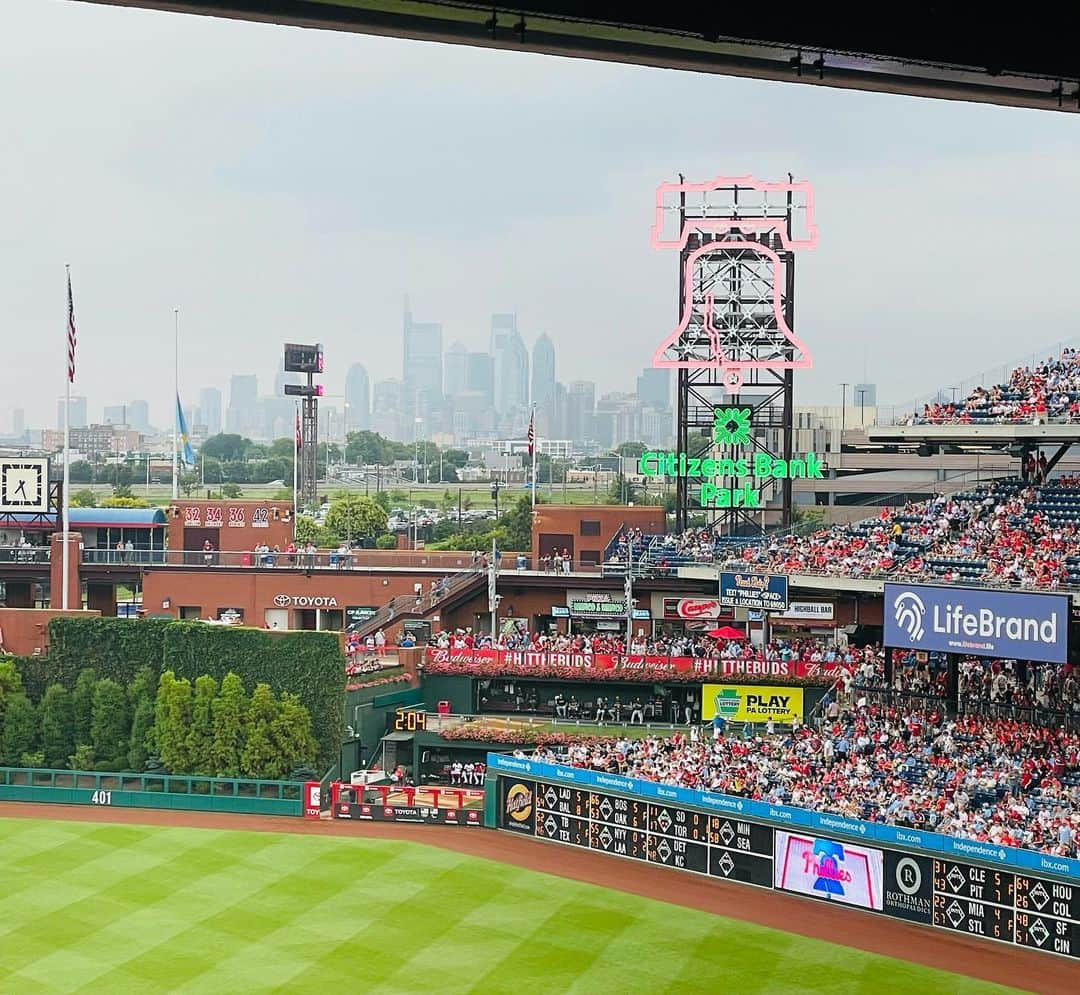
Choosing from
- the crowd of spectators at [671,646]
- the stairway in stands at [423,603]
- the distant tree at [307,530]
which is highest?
the distant tree at [307,530]

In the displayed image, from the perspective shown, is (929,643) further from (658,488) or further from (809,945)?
(658,488)

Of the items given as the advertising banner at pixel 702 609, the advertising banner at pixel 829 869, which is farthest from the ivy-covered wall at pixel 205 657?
the advertising banner at pixel 829 869

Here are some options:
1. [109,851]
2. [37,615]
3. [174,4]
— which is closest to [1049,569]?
[109,851]

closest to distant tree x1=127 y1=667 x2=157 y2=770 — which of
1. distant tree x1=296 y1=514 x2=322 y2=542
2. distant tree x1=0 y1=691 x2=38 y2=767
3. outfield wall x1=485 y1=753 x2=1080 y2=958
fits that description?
distant tree x1=0 y1=691 x2=38 y2=767

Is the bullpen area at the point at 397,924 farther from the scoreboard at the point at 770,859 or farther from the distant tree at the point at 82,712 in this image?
the distant tree at the point at 82,712

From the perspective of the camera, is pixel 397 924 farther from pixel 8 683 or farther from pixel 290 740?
pixel 8 683

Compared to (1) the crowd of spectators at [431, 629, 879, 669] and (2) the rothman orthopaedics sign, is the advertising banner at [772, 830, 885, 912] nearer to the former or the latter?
(1) the crowd of spectators at [431, 629, 879, 669]
